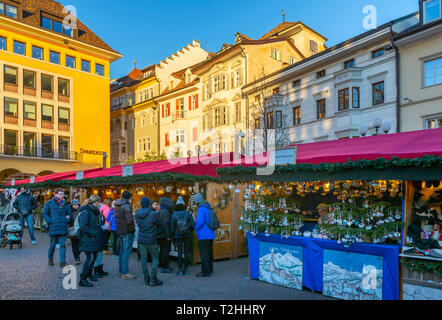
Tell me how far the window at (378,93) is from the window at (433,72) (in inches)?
97.7

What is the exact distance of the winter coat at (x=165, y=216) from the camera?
29.9ft

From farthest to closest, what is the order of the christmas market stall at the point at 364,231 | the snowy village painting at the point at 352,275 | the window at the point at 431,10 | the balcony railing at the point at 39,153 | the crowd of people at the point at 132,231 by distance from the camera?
the balcony railing at the point at 39,153 → the window at the point at 431,10 → the crowd of people at the point at 132,231 → the snowy village painting at the point at 352,275 → the christmas market stall at the point at 364,231

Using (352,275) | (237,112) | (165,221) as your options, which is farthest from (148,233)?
(237,112)

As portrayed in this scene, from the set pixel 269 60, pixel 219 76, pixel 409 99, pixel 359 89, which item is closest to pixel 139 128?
pixel 219 76

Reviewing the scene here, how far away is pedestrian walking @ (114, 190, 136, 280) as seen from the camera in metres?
8.07

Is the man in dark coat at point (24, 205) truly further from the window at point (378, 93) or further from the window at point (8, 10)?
the window at point (8, 10)

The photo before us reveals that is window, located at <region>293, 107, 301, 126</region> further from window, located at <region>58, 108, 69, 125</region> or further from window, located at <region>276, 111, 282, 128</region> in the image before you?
window, located at <region>58, 108, 69, 125</region>

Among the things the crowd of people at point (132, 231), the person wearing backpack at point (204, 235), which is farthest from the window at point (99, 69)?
the person wearing backpack at point (204, 235)

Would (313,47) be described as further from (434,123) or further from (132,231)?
(132,231)

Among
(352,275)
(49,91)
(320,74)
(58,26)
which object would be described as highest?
(58,26)

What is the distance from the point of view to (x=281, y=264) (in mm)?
7902

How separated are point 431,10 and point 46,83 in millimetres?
33798
